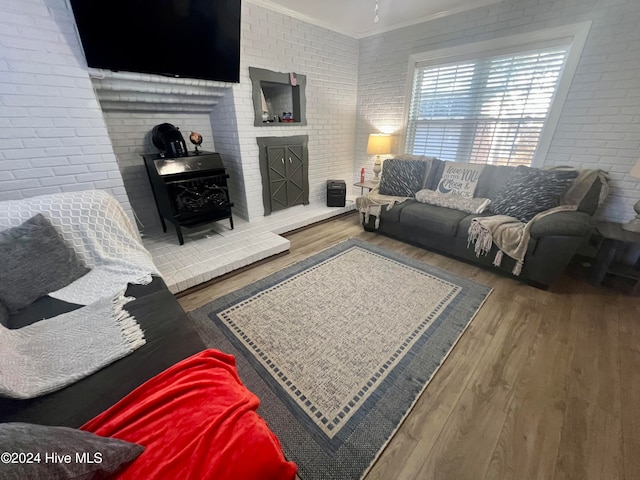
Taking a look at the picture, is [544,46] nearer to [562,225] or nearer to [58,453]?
[562,225]

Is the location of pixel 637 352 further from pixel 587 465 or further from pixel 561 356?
pixel 587 465

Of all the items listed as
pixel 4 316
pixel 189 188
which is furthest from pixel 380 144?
pixel 4 316

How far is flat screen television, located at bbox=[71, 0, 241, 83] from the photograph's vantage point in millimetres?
1796

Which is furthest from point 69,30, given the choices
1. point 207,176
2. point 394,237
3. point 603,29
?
point 603,29

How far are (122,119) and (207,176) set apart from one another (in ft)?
3.36

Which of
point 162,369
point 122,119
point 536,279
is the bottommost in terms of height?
point 536,279

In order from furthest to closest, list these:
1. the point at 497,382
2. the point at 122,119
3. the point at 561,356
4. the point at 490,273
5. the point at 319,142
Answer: the point at 319,142
the point at 122,119
the point at 490,273
the point at 561,356
the point at 497,382

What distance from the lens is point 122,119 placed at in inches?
102

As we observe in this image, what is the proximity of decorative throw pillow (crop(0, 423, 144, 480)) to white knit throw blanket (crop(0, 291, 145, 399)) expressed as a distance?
432mm

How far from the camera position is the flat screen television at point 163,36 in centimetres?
180

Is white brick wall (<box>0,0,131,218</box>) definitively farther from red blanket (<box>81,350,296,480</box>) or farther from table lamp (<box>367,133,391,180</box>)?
table lamp (<box>367,133,391,180</box>)

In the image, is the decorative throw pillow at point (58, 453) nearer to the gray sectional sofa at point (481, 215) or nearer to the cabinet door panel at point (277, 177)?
the gray sectional sofa at point (481, 215)

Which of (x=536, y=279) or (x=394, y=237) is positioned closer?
(x=536, y=279)

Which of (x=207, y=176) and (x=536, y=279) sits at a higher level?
(x=207, y=176)
